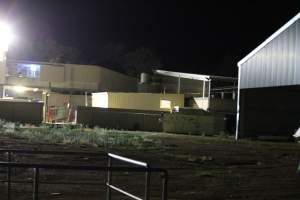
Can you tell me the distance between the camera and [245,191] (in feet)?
49.5

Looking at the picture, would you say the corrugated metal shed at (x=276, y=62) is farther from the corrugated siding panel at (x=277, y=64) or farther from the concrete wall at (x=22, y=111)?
the concrete wall at (x=22, y=111)

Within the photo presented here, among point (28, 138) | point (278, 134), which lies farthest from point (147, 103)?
point (28, 138)

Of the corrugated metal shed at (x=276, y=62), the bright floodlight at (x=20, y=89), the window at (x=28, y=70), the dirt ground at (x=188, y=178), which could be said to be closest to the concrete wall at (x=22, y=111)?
the bright floodlight at (x=20, y=89)

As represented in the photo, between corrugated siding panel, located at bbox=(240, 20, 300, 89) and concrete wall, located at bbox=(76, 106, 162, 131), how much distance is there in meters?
11.1

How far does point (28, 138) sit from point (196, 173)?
1458 centimetres

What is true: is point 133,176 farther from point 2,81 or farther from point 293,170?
point 2,81

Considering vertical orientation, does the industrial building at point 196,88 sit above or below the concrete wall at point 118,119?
above

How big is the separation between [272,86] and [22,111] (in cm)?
2170

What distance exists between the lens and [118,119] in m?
47.3

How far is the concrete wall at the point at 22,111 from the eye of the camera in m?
47.1

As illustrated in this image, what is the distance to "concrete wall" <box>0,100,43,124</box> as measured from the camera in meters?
47.1

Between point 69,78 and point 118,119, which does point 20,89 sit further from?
point 118,119

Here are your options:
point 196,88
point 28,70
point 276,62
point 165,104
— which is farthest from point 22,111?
point 196,88

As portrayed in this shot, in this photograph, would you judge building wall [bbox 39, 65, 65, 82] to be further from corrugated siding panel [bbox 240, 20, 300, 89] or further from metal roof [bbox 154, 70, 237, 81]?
corrugated siding panel [bbox 240, 20, 300, 89]
